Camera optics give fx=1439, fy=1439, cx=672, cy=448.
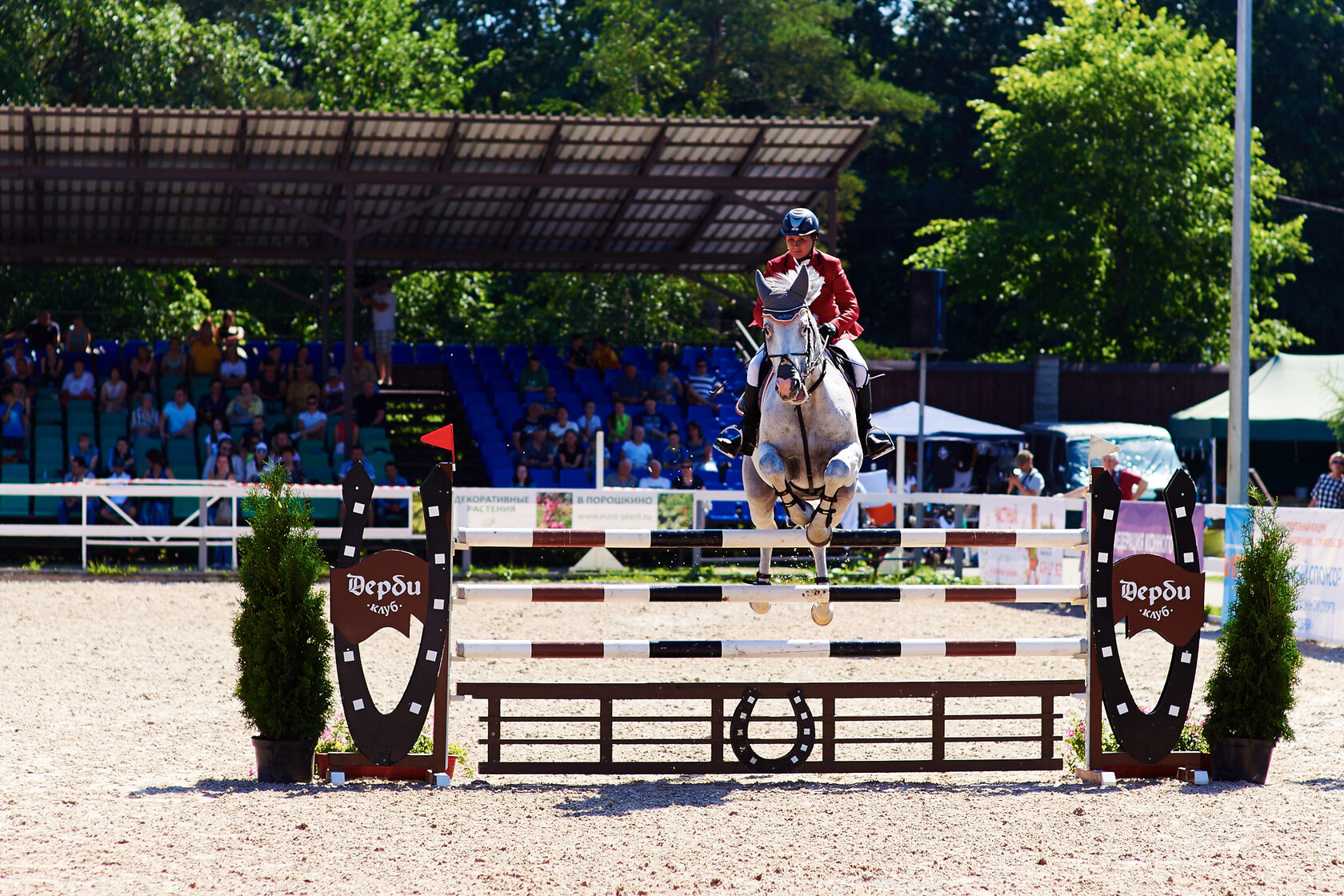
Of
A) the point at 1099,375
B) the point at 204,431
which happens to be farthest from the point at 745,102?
the point at 204,431

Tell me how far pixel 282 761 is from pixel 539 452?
39.2 feet

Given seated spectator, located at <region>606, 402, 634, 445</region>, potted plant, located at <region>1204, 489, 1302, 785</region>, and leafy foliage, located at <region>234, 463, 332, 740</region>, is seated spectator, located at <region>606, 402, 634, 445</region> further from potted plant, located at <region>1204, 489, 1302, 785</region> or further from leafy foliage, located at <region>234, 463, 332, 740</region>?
potted plant, located at <region>1204, 489, 1302, 785</region>

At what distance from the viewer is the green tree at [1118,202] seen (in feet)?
98.6

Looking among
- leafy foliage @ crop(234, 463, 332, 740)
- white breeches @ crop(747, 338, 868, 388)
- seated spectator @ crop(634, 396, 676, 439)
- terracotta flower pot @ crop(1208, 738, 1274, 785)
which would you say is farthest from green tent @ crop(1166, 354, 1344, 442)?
leafy foliage @ crop(234, 463, 332, 740)

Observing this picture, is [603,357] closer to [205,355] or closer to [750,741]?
[205,355]

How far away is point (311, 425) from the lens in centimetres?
1839

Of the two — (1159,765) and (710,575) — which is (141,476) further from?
(1159,765)

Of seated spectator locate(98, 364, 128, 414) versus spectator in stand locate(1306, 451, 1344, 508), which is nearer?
spectator in stand locate(1306, 451, 1344, 508)

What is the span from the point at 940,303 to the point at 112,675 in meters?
10.4

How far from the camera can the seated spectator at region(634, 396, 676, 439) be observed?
18.7 meters

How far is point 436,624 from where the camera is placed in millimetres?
6391

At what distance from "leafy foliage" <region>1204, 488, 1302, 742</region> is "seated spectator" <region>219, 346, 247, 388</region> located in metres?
15.3

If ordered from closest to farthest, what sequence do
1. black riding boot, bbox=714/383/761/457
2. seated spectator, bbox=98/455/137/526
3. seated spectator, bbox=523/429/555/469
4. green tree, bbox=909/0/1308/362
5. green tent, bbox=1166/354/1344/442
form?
black riding boot, bbox=714/383/761/457 → seated spectator, bbox=98/455/137/526 → seated spectator, bbox=523/429/555/469 → green tent, bbox=1166/354/1344/442 → green tree, bbox=909/0/1308/362

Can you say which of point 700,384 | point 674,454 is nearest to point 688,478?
point 674,454
